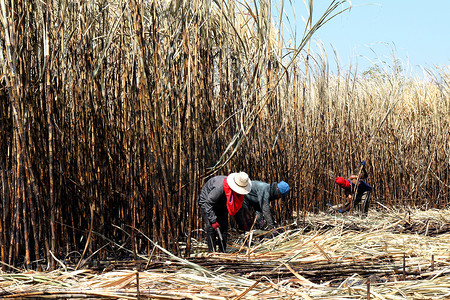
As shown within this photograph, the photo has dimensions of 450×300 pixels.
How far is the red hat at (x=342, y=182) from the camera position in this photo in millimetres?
5549

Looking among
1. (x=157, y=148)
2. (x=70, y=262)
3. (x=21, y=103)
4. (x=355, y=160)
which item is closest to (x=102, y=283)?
(x=70, y=262)

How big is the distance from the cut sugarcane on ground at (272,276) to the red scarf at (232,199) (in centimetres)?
29

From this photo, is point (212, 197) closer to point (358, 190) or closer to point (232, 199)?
point (232, 199)

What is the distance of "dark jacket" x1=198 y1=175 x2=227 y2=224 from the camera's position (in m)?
3.52

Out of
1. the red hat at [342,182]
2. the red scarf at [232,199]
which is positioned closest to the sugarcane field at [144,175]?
the red scarf at [232,199]

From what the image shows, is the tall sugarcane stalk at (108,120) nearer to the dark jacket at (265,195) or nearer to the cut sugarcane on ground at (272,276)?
the cut sugarcane on ground at (272,276)

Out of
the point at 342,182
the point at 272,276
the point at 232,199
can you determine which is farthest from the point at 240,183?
the point at 342,182

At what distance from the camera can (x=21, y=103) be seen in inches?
103

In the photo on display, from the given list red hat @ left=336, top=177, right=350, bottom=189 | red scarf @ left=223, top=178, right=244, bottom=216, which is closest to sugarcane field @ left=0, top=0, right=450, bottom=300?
red scarf @ left=223, top=178, right=244, bottom=216

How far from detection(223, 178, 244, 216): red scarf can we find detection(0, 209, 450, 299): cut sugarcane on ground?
293 millimetres

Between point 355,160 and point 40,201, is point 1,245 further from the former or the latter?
point 355,160

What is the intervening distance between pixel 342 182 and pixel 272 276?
113 inches

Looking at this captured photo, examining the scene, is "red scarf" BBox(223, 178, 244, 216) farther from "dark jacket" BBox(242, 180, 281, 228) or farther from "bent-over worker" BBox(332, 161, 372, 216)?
"bent-over worker" BBox(332, 161, 372, 216)

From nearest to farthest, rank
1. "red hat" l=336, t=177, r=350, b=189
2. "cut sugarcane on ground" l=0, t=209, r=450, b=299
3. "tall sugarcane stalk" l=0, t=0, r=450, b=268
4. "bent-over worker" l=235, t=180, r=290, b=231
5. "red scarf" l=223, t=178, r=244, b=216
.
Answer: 1. "cut sugarcane on ground" l=0, t=209, r=450, b=299
2. "tall sugarcane stalk" l=0, t=0, r=450, b=268
3. "red scarf" l=223, t=178, r=244, b=216
4. "bent-over worker" l=235, t=180, r=290, b=231
5. "red hat" l=336, t=177, r=350, b=189
